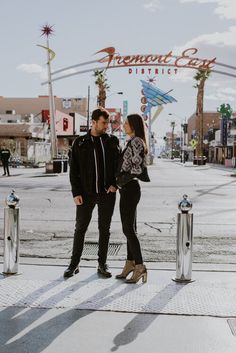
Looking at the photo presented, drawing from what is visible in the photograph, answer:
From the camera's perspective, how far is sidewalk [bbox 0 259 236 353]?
13.1 ft

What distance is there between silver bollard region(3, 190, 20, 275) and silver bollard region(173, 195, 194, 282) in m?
1.82

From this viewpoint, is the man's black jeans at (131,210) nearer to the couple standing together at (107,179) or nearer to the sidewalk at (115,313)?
the couple standing together at (107,179)

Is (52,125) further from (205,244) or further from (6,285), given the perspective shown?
(6,285)

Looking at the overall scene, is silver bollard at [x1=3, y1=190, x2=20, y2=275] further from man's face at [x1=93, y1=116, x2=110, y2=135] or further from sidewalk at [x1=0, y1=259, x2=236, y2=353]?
man's face at [x1=93, y1=116, x2=110, y2=135]

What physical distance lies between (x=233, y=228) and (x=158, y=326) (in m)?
5.87

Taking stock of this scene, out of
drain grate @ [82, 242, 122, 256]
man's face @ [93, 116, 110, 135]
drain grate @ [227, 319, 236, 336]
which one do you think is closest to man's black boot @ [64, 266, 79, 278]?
drain grate @ [82, 242, 122, 256]

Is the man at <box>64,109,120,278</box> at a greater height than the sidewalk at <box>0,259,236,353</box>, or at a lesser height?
greater

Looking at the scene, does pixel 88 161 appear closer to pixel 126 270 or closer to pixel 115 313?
pixel 126 270

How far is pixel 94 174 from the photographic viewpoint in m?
5.85

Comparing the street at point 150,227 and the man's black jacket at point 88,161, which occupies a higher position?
the man's black jacket at point 88,161

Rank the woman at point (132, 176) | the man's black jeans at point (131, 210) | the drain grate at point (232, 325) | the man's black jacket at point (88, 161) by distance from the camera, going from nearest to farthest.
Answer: the drain grate at point (232, 325), the woman at point (132, 176), the man's black jeans at point (131, 210), the man's black jacket at point (88, 161)

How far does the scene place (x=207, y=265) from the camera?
21.9 ft

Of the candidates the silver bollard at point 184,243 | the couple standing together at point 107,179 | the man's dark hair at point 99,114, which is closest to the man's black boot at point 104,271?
the couple standing together at point 107,179

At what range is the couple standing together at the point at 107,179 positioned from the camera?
218 inches
